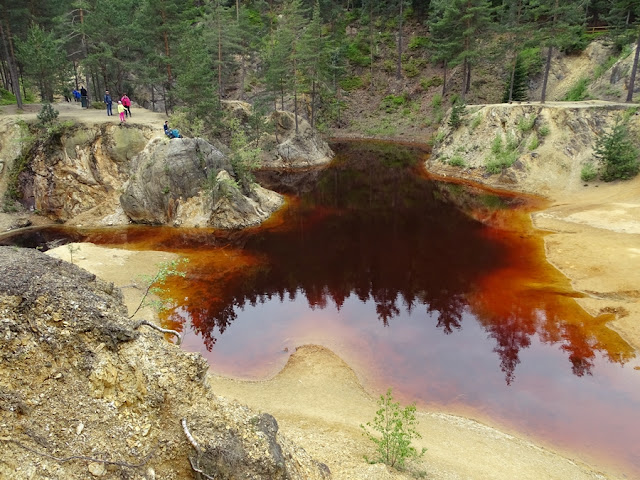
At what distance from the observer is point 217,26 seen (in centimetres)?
4919

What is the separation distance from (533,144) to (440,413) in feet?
109

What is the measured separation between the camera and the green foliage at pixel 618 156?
34750mm

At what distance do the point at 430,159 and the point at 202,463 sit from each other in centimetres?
4681

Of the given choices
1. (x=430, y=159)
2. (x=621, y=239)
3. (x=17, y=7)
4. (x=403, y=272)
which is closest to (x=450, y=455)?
(x=403, y=272)

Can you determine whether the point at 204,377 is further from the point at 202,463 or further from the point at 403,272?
the point at 403,272

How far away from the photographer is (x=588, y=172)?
121 ft

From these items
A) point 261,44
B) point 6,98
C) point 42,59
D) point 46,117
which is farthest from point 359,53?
point 46,117

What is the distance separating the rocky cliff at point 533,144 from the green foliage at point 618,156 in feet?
5.18

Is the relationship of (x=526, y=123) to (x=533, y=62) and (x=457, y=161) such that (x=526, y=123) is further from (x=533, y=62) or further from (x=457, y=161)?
(x=533, y=62)

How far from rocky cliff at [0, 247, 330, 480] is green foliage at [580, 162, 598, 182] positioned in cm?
3721

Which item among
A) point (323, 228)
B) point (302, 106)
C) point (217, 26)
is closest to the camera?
point (323, 228)

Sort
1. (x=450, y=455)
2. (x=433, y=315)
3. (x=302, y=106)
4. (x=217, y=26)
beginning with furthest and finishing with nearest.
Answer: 1. (x=302, y=106)
2. (x=217, y=26)
3. (x=433, y=315)
4. (x=450, y=455)

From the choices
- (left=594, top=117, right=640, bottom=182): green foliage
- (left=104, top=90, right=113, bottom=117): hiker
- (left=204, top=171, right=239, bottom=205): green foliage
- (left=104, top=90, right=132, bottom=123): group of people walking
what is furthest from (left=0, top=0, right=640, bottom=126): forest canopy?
(left=594, top=117, right=640, bottom=182): green foliage

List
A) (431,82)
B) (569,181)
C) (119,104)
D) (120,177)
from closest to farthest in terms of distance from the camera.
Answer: (120,177), (119,104), (569,181), (431,82)
